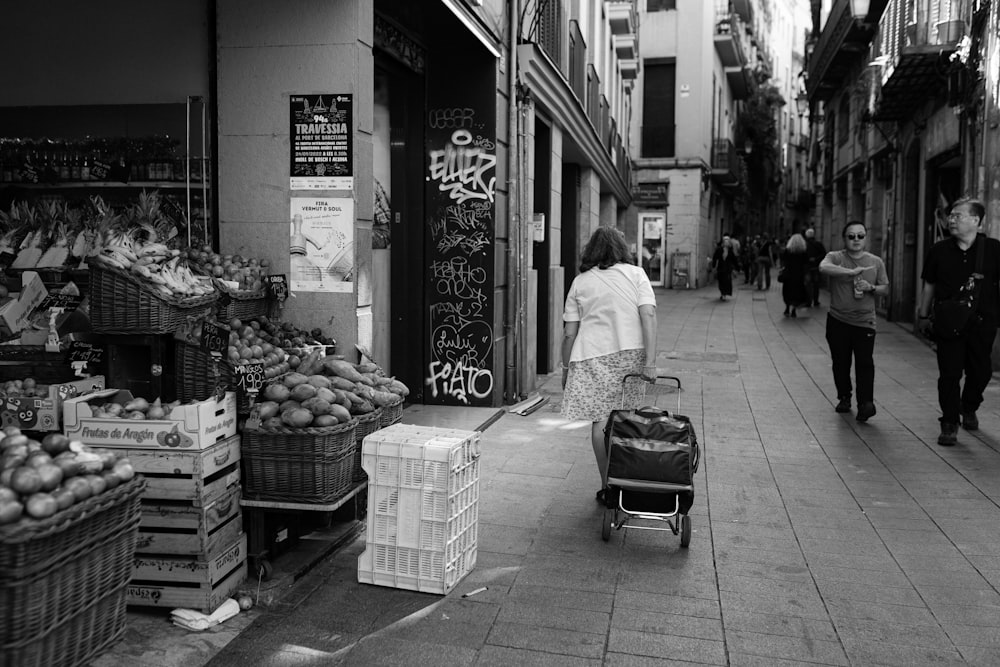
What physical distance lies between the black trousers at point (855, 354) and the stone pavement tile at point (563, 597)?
506 cm

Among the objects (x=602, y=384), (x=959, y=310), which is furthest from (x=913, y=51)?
(x=602, y=384)

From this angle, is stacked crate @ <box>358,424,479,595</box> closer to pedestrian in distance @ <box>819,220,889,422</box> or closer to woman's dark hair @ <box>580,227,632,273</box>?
woman's dark hair @ <box>580,227,632,273</box>

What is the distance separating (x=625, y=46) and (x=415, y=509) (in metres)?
18.4

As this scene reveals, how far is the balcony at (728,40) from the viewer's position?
33125 mm

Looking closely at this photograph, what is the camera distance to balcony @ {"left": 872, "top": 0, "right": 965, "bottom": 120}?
45.8 feet

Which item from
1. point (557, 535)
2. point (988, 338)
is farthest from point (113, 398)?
point (988, 338)

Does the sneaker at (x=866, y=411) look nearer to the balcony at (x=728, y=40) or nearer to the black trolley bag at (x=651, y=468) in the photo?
the black trolley bag at (x=651, y=468)

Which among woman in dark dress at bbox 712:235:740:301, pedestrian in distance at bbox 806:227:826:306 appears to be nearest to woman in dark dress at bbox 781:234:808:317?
pedestrian in distance at bbox 806:227:826:306

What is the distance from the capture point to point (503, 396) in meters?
9.50

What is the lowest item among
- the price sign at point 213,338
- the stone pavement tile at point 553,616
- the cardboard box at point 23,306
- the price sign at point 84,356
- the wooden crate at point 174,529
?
the stone pavement tile at point 553,616

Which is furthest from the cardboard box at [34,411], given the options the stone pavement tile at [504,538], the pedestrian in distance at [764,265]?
the pedestrian in distance at [764,265]

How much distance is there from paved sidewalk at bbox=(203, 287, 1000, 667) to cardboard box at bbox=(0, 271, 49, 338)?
6.88 feet

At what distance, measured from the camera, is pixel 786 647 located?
12.5ft

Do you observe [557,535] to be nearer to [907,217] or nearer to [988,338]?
[988,338]
